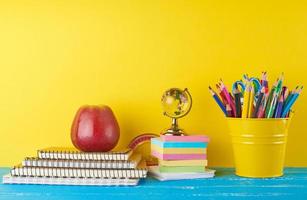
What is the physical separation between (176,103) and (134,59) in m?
0.16

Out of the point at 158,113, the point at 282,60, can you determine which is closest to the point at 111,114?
the point at 158,113

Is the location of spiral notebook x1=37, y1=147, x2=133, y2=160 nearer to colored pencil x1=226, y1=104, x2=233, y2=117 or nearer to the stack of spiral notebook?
the stack of spiral notebook

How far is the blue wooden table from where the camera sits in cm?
78

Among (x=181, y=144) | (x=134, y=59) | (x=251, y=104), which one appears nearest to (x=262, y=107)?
(x=251, y=104)

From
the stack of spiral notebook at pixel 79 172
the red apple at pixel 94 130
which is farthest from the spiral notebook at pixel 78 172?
the red apple at pixel 94 130

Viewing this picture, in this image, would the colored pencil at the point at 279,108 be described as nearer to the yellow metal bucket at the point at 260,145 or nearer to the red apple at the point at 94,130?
the yellow metal bucket at the point at 260,145

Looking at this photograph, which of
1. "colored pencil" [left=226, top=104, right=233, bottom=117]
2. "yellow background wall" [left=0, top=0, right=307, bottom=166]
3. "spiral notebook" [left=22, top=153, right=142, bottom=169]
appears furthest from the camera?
"yellow background wall" [left=0, top=0, right=307, bottom=166]

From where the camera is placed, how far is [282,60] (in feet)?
3.59

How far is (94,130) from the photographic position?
992 millimetres

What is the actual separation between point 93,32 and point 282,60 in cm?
47

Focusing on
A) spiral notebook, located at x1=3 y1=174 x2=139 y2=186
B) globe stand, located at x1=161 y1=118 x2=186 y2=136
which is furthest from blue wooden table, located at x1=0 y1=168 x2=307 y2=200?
globe stand, located at x1=161 y1=118 x2=186 y2=136

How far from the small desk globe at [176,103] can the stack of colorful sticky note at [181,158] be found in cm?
11

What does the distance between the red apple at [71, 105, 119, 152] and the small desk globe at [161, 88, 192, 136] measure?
133 millimetres

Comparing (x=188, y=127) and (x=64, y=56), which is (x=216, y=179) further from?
(x=64, y=56)
